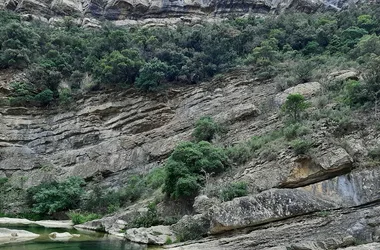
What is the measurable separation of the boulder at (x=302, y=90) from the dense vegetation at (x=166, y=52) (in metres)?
5.23

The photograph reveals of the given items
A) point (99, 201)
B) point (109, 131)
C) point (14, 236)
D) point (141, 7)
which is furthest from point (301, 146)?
point (141, 7)

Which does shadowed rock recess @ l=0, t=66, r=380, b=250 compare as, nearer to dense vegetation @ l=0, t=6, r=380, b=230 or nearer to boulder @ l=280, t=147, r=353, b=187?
boulder @ l=280, t=147, r=353, b=187

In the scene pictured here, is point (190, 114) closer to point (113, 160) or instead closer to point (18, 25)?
point (113, 160)

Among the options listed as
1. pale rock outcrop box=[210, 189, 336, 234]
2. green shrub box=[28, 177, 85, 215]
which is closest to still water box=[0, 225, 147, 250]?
pale rock outcrop box=[210, 189, 336, 234]

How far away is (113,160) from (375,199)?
1065 inches

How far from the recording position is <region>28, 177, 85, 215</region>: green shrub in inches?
1308

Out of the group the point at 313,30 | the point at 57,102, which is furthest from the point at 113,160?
the point at 313,30

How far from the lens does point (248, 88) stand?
4147 centimetres

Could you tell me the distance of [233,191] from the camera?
21328mm

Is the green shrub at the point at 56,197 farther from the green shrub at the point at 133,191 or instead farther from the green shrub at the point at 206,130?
the green shrub at the point at 206,130

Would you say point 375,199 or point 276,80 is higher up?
point 276,80

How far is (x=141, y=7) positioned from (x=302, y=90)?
4692cm

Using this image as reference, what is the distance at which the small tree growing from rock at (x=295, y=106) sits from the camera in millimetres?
27500

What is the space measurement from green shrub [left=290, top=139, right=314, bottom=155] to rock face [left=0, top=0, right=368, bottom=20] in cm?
5042
